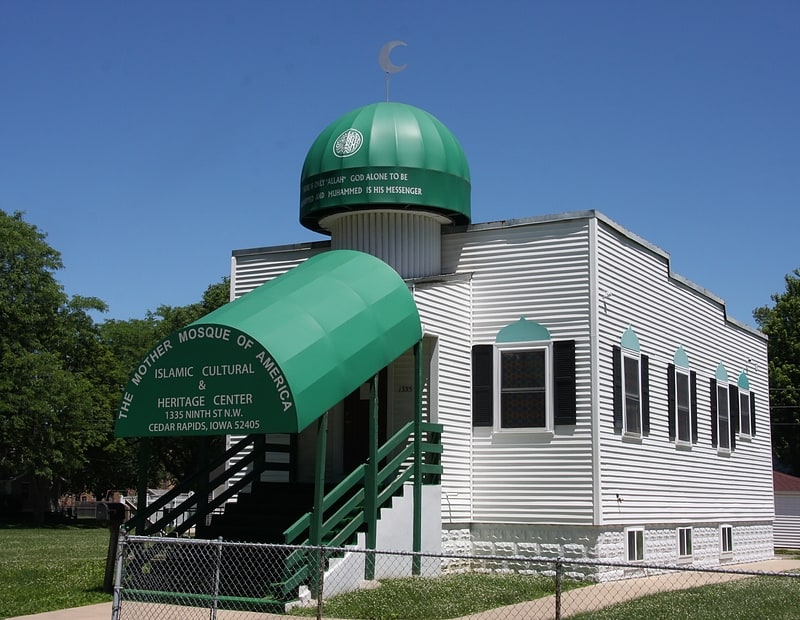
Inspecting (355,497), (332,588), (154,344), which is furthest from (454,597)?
(154,344)

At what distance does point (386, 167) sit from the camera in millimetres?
19078

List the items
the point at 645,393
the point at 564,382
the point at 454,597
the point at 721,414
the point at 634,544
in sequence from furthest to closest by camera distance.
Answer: the point at 721,414 → the point at 645,393 → the point at 634,544 → the point at 564,382 → the point at 454,597

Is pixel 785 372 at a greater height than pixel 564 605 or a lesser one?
greater

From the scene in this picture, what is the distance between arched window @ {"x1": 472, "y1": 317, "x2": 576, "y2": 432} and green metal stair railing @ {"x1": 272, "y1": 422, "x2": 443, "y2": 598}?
1.58 m

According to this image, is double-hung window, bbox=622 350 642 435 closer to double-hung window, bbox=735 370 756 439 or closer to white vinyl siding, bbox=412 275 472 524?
white vinyl siding, bbox=412 275 472 524

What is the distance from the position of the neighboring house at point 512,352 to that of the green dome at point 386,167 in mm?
30

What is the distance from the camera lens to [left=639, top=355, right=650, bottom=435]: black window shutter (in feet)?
65.5

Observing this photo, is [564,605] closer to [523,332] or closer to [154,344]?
[523,332]

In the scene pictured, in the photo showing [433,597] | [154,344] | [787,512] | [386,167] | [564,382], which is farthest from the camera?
[154,344]

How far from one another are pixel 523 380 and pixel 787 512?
24841mm

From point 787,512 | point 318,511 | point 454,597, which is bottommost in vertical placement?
point 454,597

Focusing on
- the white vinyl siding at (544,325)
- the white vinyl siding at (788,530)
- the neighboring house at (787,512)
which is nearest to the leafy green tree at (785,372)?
the neighboring house at (787,512)

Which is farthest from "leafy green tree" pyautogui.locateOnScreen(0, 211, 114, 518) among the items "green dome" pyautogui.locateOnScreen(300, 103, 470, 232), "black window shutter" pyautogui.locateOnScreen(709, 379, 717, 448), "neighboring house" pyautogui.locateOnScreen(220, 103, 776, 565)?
"black window shutter" pyautogui.locateOnScreen(709, 379, 717, 448)

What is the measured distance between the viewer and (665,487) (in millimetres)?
20469
